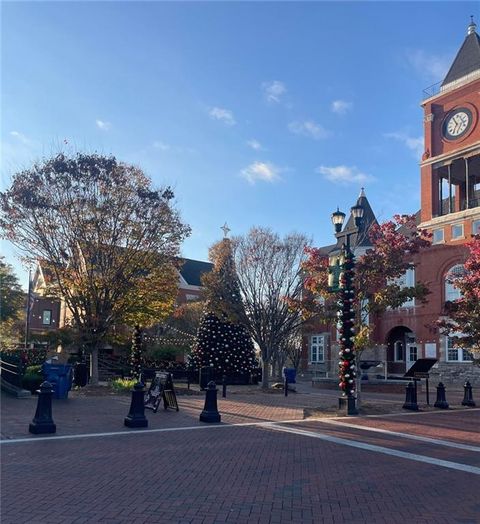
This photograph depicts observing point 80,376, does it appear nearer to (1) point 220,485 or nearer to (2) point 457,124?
(1) point 220,485

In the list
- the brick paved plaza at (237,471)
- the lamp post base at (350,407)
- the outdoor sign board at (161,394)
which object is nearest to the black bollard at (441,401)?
the lamp post base at (350,407)

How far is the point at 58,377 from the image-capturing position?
1577 centimetres

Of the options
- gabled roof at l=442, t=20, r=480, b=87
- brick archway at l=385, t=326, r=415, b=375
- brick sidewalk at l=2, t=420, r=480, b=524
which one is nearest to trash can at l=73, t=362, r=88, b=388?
brick sidewalk at l=2, t=420, r=480, b=524

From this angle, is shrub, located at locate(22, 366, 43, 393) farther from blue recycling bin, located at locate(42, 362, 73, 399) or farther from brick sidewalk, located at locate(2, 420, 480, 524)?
brick sidewalk, located at locate(2, 420, 480, 524)

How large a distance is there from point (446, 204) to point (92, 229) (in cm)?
2674

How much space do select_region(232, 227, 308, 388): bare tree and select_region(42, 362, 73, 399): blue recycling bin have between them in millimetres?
9503

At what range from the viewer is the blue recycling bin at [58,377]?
15750mm

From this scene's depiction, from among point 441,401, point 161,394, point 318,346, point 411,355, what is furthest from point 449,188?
point 161,394

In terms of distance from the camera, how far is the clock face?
36.1m

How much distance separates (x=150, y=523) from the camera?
5270mm

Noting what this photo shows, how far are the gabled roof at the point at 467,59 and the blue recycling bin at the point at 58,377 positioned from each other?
33.3 m

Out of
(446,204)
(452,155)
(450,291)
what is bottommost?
(450,291)

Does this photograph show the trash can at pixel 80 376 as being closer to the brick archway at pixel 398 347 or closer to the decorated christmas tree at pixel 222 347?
the decorated christmas tree at pixel 222 347

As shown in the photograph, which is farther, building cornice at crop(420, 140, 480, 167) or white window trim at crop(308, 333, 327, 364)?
white window trim at crop(308, 333, 327, 364)
